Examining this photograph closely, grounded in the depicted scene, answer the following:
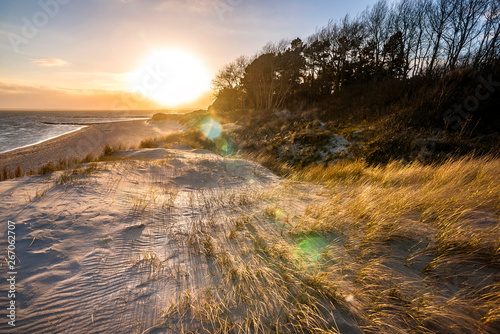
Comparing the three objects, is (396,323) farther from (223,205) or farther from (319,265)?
(223,205)

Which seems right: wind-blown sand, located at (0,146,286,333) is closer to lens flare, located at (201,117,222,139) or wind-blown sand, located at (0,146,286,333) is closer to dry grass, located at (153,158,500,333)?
dry grass, located at (153,158,500,333)

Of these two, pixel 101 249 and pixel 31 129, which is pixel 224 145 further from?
pixel 31 129

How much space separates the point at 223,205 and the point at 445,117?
11102mm

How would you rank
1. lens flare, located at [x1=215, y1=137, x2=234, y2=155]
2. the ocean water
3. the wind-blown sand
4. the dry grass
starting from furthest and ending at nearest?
1. the ocean water
2. lens flare, located at [x1=215, y1=137, x2=234, y2=155]
3. the wind-blown sand
4. the dry grass

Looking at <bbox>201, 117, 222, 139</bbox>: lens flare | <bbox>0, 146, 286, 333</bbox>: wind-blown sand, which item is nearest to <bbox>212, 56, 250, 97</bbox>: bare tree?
<bbox>201, 117, 222, 139</bbox>: lens flare

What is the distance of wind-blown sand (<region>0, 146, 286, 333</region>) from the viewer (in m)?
1.84

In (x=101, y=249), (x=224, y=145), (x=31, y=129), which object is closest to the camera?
(x=101, y=249)

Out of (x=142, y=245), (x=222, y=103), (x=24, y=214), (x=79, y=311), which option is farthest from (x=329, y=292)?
(x=222, y=103)

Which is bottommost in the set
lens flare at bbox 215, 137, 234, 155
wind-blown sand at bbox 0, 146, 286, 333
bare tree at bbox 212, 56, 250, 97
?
lens flare at bbox 215, 137, 234, 155

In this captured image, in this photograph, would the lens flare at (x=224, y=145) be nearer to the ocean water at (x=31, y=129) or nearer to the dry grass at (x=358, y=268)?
the dry grass at (x=358, y=268)

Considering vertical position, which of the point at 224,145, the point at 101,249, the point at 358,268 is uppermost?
the point at 358,268

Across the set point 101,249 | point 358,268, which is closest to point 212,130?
point 101,249

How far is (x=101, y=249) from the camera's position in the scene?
2.70 metres

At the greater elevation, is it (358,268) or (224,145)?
(358,268)
